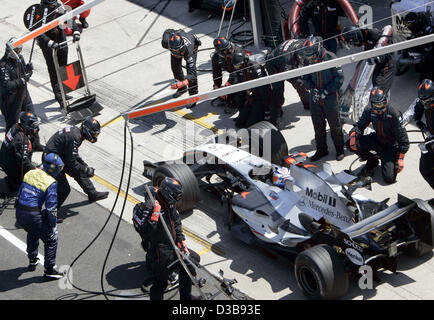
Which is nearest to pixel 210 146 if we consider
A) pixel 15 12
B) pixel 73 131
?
pixel 73 131

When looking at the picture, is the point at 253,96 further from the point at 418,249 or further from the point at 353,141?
the point at 418,249

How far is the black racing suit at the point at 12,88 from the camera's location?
14086 millimetres

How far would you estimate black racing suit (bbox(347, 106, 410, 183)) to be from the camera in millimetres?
12164

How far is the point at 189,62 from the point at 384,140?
4343mm

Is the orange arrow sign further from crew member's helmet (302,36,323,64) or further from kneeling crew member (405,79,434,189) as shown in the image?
kneeling crew member (405,79,434,189)

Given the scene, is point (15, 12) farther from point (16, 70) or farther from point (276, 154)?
point (276, 154)

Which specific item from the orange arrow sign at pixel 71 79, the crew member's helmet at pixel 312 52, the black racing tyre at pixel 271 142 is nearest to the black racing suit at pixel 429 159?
the crew member's helmet at pixel 312 52

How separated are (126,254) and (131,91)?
219 inches

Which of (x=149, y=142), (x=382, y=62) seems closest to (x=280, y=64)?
(x=382, y=62)

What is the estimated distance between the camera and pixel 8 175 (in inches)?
511

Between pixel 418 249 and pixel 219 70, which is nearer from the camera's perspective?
pixel 418 249

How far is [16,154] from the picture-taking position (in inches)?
498

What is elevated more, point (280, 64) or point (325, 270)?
point (280, 64)

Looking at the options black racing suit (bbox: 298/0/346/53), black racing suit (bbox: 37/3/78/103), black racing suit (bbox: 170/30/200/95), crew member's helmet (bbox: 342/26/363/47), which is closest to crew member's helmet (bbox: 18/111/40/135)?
black racing suit (bbox: 37/3/78/103)
